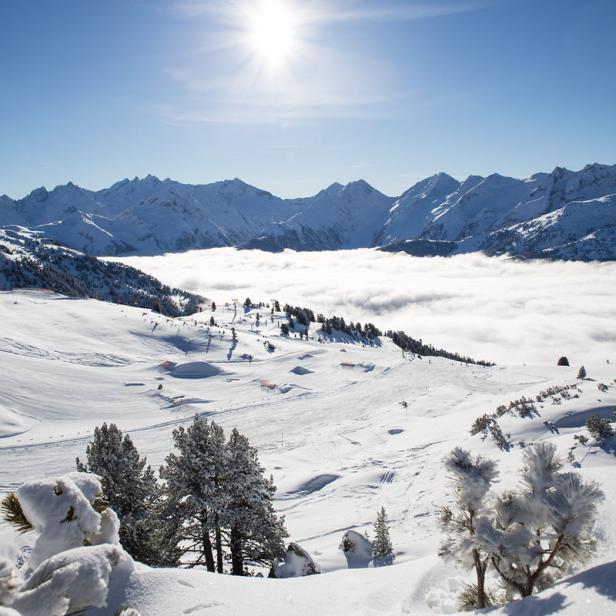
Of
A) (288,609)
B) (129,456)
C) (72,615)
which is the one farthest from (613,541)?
(129,456)

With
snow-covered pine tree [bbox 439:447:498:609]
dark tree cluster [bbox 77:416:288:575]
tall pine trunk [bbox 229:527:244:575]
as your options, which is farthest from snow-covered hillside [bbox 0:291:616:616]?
tall pine trunk [bbox 229:527:244:575]

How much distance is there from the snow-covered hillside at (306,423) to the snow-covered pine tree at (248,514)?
9.85 ft

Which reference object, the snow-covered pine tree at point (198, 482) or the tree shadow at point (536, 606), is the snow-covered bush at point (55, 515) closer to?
the tree shadow at point (536, 606)

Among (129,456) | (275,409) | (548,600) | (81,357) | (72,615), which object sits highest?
(72,615)

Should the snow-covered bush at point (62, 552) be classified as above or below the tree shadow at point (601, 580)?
above

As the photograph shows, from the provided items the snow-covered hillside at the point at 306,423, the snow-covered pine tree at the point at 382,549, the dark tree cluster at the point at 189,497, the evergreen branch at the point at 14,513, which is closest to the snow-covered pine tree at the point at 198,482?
the dark tree cluster at the point at 189,497

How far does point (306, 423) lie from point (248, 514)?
3288 centimetres

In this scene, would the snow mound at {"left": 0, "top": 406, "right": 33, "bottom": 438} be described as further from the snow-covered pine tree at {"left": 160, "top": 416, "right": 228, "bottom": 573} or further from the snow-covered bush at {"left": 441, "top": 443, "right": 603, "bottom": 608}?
the snow-covered bush at {"left": 441, "top": 443, "right": 603, "bottom": 608}

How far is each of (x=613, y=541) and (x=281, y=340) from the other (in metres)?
89.8

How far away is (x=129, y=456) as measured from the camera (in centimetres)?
1722

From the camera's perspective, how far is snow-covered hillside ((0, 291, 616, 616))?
939cm

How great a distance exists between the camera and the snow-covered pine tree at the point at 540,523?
7.71m

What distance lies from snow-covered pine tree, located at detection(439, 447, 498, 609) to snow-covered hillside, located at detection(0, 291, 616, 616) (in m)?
1.50

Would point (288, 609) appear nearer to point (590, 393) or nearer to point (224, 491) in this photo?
point (224, 491)
